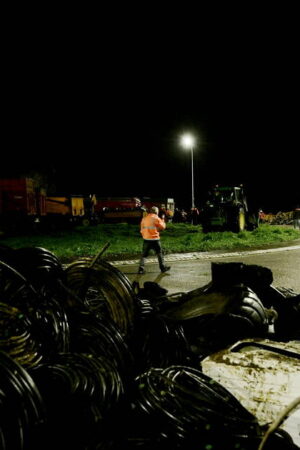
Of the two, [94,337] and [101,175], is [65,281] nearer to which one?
[94,337]

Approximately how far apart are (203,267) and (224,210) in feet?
36.0

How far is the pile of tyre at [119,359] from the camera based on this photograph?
2.17 m

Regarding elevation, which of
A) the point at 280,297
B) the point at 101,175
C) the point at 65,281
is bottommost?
the point at 280,297

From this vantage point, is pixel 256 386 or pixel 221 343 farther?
pixel 221 343

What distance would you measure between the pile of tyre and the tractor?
16425 millimetres

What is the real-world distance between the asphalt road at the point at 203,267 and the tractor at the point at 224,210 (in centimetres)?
527

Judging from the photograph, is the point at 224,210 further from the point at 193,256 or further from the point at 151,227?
the point at 151,227

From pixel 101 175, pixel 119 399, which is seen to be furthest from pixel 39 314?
pixel 101 175

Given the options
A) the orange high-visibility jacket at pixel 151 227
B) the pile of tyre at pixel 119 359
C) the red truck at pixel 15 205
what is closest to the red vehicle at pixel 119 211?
the red truck at pixel 15 205

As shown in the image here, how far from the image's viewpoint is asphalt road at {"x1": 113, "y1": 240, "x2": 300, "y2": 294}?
8.41 metres

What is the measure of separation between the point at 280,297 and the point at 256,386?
2062 mm

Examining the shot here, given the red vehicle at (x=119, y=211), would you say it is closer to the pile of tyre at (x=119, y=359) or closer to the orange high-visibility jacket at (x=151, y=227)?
the orange high-visibility jacket at (x=151, y=227)

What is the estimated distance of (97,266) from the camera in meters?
4.28

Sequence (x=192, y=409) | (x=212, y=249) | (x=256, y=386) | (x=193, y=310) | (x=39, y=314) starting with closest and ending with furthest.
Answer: (x=192, y=409), (x=256, y=386), (x=39, y=314), (x=193, y=310), (x=212, y=249)
